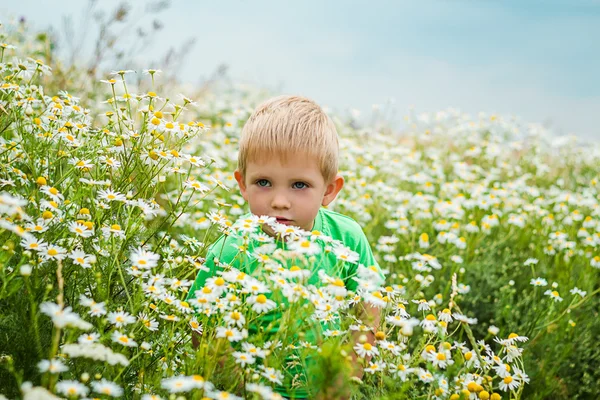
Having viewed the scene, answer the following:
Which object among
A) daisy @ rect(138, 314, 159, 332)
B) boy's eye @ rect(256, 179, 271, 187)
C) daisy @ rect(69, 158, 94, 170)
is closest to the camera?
daisy @ rect(138, 314, 159, 332)

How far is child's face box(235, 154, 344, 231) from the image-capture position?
245 centimetres

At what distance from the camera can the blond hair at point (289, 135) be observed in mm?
2486

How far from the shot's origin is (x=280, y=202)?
240 cm

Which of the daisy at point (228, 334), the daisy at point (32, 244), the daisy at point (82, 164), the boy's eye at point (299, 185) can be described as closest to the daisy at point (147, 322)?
the daisy at point (228, 334)

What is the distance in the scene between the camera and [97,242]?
212cm

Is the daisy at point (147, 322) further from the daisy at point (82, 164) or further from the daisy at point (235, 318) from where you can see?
the daisy at point (82, 164)

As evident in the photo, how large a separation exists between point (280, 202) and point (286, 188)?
0.29ft

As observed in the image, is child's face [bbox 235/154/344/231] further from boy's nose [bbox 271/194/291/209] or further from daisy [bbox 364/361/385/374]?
daisy [bbox 364/361/385/374]

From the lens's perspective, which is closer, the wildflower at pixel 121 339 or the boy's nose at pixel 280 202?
the wildflower at pixel 121 339

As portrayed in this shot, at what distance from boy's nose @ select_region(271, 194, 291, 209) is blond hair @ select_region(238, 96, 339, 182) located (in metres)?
0.16

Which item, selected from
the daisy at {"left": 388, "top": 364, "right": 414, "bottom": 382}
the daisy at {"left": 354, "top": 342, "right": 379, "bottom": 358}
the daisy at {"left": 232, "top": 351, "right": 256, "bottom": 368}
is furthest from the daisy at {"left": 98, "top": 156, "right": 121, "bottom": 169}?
the daisy at {"left": 388, "top": 364, "right": 414, "bottom": 382}

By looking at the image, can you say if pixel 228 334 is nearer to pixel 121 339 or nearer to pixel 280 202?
pixel 121 339

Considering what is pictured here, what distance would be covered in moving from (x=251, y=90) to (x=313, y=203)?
781 cm

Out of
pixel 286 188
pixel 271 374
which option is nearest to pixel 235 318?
pixel 271 374
